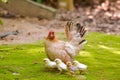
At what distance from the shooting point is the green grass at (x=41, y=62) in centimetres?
518

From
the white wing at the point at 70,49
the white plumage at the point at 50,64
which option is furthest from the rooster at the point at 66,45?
the white plumage at the point at 50,64

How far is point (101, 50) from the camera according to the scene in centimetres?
733

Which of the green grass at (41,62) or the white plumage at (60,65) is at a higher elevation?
the white plumage at (60,65)

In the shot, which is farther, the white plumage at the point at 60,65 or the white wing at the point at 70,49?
the white wing at the point at 70,49

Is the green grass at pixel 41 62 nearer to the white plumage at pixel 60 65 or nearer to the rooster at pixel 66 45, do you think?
the white plumage at pixel 60 65

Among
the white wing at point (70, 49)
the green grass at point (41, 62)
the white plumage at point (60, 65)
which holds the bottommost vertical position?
the green grass at point (41, 62)

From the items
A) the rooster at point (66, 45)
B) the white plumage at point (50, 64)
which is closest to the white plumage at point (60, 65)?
the white plumage at point (50, 64)

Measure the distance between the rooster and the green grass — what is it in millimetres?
248

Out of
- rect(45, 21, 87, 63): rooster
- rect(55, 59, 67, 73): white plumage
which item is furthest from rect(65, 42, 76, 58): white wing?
rect(55, 59, 67, 73): white plumage

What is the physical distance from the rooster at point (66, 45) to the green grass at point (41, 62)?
0.81ft

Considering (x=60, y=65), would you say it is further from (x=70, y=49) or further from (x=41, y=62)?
(x=41, y=62)

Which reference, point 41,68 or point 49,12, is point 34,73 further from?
point 49,12

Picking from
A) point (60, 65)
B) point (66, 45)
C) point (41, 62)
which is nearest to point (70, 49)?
point (66, 45)

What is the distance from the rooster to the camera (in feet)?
17.9
